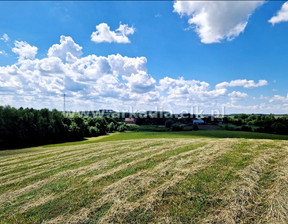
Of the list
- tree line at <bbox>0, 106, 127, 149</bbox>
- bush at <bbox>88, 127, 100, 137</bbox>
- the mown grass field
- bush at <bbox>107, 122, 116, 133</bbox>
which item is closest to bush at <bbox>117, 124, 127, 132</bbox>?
bush at <bbox>107, 122, 116, 133</bbox>

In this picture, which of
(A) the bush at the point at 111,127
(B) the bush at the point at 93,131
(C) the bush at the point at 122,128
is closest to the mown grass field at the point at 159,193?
(B) the bush at the point at 93,131

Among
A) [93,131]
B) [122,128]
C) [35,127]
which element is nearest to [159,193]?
[35,127]

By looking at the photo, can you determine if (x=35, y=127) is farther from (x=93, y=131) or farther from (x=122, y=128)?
(x=122, y=128)

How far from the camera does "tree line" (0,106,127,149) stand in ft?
134

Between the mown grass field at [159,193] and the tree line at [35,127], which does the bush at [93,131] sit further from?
the mown grass field at [159,193]

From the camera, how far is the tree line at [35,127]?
4094 centimetres

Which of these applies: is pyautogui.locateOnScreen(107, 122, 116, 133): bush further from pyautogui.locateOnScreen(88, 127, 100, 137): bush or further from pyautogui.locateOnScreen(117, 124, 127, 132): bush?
pyautogui.locateOnScreen(88, 127, 100, 137): bush

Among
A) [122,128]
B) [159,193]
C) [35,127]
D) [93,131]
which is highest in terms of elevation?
[159,193]

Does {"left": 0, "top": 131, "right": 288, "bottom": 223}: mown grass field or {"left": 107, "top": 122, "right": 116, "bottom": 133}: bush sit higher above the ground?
{"left": 0, "top": 131, "right": 288, "bottom": 223}: mown grass field

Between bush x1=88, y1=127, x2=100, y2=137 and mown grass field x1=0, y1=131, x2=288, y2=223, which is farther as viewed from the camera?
bush x1=88, y1=127, x2=100, y2=137

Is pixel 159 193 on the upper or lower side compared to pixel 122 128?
upper

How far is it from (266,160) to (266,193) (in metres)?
3.66

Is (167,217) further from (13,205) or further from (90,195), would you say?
(13,205)

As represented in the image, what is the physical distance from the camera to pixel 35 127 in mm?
45562
